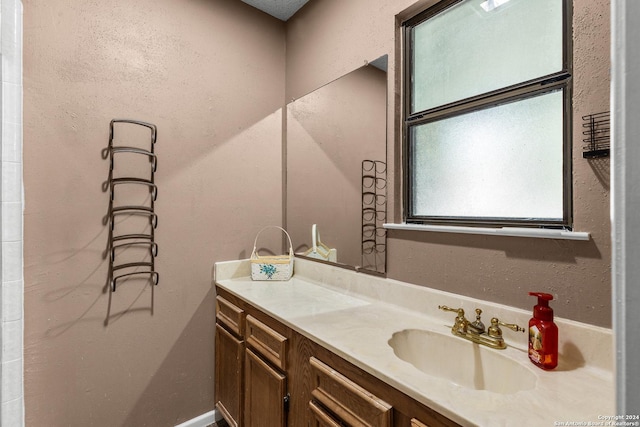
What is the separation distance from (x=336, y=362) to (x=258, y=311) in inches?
22.9

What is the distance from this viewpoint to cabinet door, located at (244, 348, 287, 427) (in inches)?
50.3

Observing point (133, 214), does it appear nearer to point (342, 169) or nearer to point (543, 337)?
point (342, 169)

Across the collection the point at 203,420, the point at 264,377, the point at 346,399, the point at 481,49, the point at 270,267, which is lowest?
the point at 203,420

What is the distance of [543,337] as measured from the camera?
2.93 ft

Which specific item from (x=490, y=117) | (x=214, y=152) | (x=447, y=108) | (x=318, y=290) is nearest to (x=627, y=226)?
(x=490, y=117)

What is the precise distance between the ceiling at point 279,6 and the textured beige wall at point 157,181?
6 cm

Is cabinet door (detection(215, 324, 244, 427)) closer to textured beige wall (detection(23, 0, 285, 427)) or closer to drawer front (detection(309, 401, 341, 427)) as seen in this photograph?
textured beige wall (detection(23, 0, 285, 427))

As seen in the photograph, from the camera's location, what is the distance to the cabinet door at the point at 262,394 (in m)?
1.28

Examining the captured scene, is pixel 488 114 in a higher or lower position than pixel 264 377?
higher

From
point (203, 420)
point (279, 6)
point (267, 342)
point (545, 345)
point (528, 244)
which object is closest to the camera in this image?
point (545, 345)

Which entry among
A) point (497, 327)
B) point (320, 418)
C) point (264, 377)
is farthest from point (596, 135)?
point (264, 377)

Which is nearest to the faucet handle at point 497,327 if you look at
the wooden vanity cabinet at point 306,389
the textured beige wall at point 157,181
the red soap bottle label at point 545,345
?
the red soap bottle label at point 545,345

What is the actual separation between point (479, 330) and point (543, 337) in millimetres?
216

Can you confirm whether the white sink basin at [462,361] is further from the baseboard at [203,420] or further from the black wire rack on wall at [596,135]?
the baseboard at [203,420]
